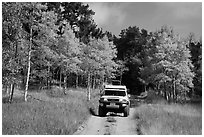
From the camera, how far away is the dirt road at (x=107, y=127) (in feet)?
47.2

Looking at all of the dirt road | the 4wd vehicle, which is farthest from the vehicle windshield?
the dirt road

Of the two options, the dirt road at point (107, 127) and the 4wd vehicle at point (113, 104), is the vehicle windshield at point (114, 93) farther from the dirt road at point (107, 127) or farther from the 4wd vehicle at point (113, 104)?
the dirt road at point (107, 127)

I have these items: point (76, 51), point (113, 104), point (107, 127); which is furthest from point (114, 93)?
point (76, 51)

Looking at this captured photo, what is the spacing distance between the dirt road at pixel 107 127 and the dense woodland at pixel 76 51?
5766 millimetres

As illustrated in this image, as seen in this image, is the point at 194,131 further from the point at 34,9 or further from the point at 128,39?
the point at 128,39

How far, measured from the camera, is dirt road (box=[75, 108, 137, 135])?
47.2 ft

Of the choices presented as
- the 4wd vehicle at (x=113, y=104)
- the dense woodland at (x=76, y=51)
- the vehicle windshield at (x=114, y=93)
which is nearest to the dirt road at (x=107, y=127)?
the 4wd vehicle at (x=113, y=104)

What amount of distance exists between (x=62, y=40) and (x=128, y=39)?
75.9ft

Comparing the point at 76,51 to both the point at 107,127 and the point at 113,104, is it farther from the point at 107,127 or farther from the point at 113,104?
the point at 107,127

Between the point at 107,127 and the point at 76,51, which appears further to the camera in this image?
the point at 76,51

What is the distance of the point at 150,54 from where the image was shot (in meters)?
41.0

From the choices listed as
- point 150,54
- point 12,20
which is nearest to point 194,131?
point 12,20

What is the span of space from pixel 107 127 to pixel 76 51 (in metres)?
20.5

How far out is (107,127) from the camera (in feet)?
51.6
